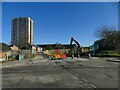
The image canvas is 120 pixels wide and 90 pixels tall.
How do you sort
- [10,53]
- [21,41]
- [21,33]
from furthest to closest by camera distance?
1. [21,33]
2. [21,41]
3. [10,53]

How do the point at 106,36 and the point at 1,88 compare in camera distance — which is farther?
the point at 106,36

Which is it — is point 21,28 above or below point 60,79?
above

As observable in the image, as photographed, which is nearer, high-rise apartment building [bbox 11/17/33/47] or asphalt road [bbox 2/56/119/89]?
asphalt road [bbox 2/56/119/89]

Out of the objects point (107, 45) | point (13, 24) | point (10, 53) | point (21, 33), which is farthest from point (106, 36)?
point (13, 24)

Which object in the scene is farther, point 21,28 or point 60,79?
point 21,28

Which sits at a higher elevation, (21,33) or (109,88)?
(21,33)

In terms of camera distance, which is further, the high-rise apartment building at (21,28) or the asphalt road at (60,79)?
the high-rise apartment building at (21,28)

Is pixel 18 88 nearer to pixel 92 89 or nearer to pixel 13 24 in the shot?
pixel 92 89

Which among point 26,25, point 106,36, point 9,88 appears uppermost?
point 26,25

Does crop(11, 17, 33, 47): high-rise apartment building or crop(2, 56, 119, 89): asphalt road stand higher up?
crop(11, 17, 33, 47): high-rise apartment building

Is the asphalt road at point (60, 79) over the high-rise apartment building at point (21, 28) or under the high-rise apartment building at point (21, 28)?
A: under

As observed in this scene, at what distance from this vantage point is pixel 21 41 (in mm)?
124625

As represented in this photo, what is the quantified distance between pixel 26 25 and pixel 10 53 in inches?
4272

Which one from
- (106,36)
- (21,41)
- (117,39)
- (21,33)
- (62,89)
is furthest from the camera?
(21,33)
